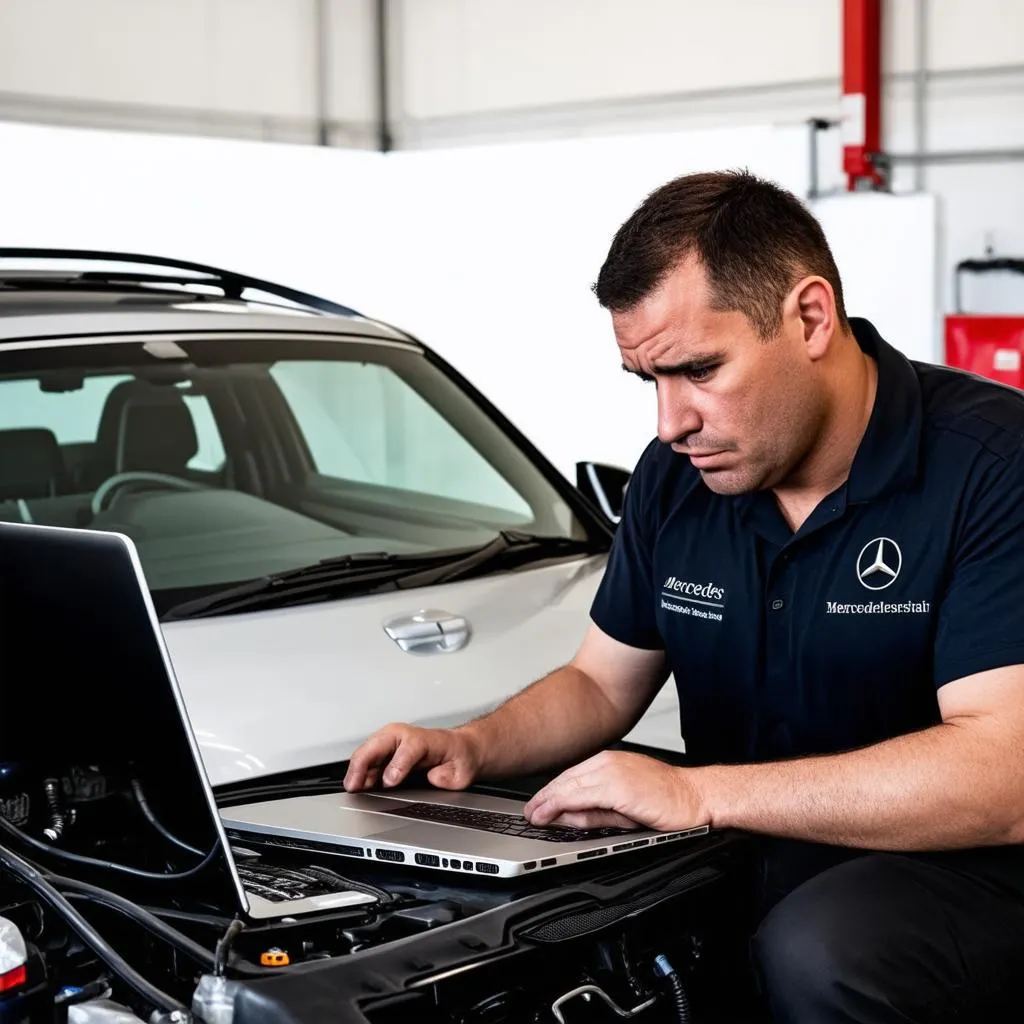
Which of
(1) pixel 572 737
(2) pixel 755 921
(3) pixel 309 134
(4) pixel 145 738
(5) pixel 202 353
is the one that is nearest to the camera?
(4) pixel 145 738

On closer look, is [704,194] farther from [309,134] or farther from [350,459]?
[309,134]

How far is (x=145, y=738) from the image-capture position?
1.66m

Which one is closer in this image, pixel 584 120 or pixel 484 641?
pixel 484 641

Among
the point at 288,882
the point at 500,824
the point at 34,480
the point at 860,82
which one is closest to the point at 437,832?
the point at 500,824

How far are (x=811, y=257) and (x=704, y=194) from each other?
16 centimetres

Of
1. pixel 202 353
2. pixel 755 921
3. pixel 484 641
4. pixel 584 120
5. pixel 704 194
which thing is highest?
pixel 584 120

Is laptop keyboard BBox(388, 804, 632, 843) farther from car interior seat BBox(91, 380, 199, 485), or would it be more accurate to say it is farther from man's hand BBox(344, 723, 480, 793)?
car interior seat BBox(91, 380, 199, 485)

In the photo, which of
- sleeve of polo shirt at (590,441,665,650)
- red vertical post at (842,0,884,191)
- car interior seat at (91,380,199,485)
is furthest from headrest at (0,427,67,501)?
red vertical post at (842,0,884,191)

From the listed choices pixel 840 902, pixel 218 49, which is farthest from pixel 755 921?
pixel 218 49

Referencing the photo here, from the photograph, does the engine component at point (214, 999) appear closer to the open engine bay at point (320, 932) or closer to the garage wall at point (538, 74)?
the open engine bay at point (320, 932)

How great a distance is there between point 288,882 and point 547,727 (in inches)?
24.8

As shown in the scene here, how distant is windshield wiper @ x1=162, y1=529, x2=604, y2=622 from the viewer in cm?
265

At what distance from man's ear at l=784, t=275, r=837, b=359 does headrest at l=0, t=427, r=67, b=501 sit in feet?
5.16

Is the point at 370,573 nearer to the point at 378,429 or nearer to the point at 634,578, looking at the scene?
the point at 634,578
